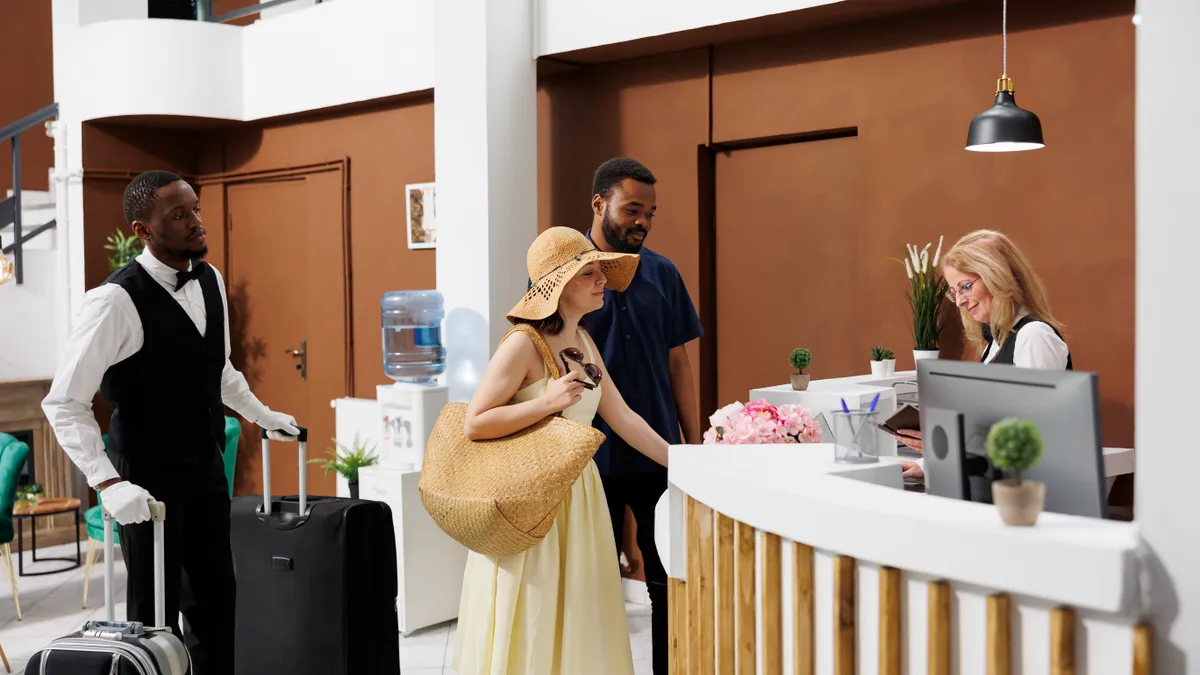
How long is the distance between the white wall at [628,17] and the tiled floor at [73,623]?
264cm

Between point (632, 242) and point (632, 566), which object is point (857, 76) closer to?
point (632, 242)

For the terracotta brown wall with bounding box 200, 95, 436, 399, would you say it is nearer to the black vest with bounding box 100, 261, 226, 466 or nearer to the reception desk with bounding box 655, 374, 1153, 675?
the black vest with bounding box 100, 261, 226, 466

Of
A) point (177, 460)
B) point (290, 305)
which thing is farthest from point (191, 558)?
point (290, 305)

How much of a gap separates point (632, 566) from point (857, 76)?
8.30 feet

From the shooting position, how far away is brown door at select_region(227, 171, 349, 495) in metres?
6.64

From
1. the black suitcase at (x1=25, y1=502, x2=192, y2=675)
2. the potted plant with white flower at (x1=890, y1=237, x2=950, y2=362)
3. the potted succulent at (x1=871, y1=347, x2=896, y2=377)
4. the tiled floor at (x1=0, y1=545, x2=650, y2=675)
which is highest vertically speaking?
the potted plant with white flower at (x1=890, y1=237, x2=950, y2=362)

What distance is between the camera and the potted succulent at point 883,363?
4.14 m

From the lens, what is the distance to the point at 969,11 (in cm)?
418

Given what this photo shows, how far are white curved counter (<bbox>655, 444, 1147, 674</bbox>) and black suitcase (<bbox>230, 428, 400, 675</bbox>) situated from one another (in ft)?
5.03

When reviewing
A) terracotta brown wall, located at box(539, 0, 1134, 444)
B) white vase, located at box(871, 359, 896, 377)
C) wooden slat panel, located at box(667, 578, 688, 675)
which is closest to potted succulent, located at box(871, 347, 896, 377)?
white vase, located at box(871, 359, 896, 377)

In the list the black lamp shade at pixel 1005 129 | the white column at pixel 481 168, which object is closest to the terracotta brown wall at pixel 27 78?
the white column at pixel 481 168

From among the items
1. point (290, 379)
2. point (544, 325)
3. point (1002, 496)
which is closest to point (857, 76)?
point (544, 325)

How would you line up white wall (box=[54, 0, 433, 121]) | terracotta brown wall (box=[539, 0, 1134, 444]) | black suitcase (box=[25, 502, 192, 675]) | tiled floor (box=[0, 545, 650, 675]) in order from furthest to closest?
white wall (box=[54, 0, 433, 121]), tiled floor (box=[0, 545, 650, 675]), terracotta brown wall (box=[539, 0, 1134, 444]), black suitcase (box=[25, 502, 192, 675])

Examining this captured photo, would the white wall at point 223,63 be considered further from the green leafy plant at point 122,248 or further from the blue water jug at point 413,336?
the blue water jug at point 413,336
